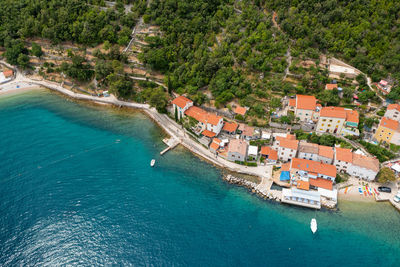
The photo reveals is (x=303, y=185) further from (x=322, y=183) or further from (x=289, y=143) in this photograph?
(x=289, y=143)

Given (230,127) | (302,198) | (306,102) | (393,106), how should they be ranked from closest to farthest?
(302,198) < (393,106) < (306,102) < (230,127)

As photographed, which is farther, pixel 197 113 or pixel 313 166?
pixel 197 113

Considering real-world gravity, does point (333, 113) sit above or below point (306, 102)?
below

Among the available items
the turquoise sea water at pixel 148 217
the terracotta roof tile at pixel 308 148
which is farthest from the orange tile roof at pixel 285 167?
the turquoise sea water at pixel 148 217

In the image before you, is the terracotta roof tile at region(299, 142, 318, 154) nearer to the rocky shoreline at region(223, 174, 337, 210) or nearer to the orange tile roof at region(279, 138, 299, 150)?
the orange tile roof at region(279, 138, 299, 150)

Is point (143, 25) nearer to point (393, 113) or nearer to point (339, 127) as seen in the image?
point (339, 127)

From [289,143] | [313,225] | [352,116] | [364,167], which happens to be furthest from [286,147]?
[352,116]

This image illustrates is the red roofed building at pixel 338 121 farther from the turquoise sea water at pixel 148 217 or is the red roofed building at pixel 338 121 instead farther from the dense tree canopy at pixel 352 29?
the dense tree canopy at pixel 352 29

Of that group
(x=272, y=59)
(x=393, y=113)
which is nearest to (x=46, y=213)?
(x=272, y=59)
